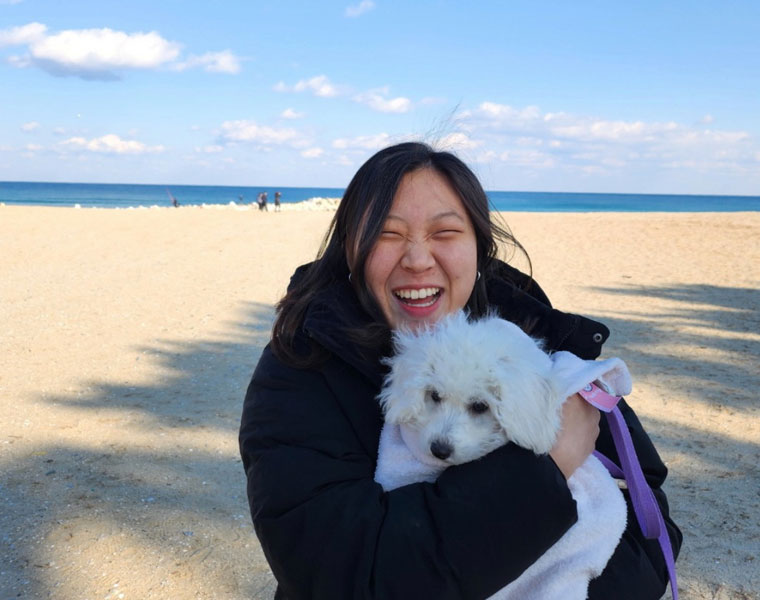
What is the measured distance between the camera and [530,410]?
6.51ft

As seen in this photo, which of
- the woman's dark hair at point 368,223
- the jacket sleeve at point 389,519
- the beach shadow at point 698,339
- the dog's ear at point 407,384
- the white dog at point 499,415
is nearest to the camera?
the jacket sleeve at point 389,519

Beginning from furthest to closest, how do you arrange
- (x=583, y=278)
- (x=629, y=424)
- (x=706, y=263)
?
1. (x=706, y=263)
2. (x=583, y=278)
3. (x=629, y=424)

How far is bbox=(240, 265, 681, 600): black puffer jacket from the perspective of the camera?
1.67 metres

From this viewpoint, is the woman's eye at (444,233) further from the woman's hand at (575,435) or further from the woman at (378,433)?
the woman's hand at (575,435)

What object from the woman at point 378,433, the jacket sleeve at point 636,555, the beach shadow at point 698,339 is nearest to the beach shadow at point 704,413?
the beach shadow at point 698,339

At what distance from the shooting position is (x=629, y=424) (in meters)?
2.34

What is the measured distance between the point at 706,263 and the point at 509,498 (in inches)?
708

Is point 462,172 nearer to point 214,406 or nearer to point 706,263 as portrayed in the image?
point 214,406

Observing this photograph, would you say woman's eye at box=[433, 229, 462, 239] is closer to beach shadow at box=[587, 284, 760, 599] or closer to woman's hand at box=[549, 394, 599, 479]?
woman's hand at box=[549, 394, 599, 479]

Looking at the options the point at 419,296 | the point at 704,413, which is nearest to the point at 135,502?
the point at 419,296

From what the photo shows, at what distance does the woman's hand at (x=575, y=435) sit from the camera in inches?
77.1

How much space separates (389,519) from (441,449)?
0.31 meters

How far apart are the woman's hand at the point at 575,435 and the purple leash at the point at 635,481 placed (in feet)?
0.12

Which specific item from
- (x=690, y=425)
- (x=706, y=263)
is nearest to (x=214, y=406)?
(x=690, y=425)
